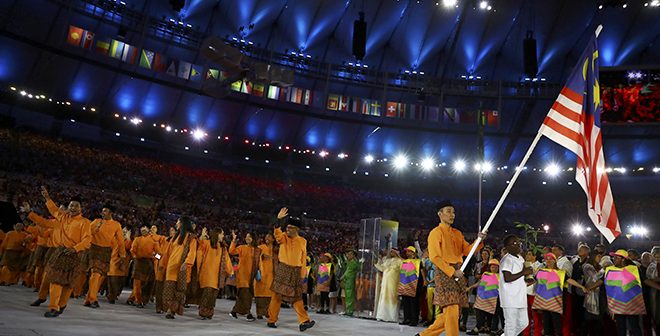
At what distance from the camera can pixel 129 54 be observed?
2422cm

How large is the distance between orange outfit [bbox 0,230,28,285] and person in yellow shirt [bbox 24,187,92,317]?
4.92m

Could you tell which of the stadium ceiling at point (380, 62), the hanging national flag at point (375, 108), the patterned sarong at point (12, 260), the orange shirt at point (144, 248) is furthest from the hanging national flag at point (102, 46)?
the orange shirt at point (144, 248)

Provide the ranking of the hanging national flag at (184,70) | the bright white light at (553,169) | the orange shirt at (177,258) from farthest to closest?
the bright white light at (553,169) → the hanging national flag at (184,70) → the orange shirt at (177,258)

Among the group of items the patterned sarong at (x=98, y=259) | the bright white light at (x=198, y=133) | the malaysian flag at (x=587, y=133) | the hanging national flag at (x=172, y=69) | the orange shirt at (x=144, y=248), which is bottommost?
the patterned sarong at (x=98, y=259)

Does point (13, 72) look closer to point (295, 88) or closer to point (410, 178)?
point (295, 88)

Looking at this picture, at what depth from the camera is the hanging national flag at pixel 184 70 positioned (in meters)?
25.5

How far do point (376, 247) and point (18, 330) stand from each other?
309 inches

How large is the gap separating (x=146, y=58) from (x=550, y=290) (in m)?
22.3

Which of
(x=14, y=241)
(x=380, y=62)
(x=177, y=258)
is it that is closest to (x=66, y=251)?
(x=177, y=258)

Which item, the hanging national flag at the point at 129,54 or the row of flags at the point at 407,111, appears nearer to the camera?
the hanging national flag at the point at 129,54

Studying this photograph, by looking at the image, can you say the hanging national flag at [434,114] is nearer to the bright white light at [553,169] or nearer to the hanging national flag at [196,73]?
the bright white light at [553,169]

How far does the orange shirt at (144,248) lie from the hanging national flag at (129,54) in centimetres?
1733

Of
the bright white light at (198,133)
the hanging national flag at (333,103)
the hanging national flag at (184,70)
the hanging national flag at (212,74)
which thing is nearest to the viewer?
the hanging national flag at (184,70)

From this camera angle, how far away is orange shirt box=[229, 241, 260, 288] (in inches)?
358
